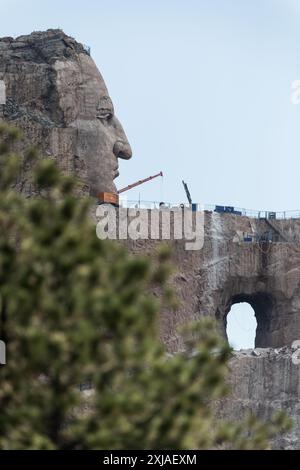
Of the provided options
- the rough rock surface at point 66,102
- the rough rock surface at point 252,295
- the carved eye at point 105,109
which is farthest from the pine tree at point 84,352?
the carved eye at point 105,109

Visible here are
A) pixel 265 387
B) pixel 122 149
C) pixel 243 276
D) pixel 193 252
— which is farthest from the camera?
pixel 122 149

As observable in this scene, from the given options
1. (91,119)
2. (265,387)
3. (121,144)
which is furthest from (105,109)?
(265,387)

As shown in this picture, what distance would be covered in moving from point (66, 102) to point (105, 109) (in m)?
3.48

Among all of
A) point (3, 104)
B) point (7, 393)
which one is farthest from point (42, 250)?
point (3, 104)

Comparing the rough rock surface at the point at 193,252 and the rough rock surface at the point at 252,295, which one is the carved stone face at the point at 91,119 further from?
the rough rock surface at the point at 252,295

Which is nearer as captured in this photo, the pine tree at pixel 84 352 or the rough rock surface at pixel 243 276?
the pine tree at pixel 84 352

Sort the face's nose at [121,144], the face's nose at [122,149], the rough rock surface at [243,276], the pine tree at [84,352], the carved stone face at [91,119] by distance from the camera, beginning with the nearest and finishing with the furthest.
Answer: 1. the pine tree at [84,352]
2. the rough rock surface at [243,276]
3. the carved stone face at [91,119]
4. the face's nose at [122,149]
5. the face's nose at [121,144]

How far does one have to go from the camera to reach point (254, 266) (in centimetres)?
9012

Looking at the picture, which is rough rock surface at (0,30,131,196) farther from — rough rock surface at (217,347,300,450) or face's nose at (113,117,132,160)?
rough rock surface at (217,347,300,450)

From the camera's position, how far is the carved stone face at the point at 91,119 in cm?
8825

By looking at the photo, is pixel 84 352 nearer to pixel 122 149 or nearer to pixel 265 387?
pixel 265 387

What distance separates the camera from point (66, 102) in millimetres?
88250

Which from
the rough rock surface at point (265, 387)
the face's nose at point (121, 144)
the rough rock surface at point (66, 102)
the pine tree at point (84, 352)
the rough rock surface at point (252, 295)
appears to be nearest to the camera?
the pine tree at point (84, 352)

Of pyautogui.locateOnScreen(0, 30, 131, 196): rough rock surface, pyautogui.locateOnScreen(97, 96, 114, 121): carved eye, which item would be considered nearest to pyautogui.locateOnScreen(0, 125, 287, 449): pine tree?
pyautogui.locateOnScreen(0, 30, 131, 196): rough rock surface
